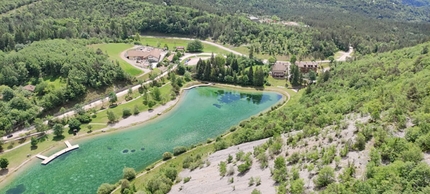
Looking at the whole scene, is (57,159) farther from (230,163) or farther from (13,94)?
(230,163)

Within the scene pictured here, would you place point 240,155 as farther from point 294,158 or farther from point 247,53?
point 247,53

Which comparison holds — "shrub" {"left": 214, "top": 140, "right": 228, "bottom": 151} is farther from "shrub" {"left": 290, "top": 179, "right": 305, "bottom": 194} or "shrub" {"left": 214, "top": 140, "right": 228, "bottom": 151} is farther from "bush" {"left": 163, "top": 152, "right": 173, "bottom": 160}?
"shrub" {"left": 290, "top": 179, "right": 305, "bottom": 194}

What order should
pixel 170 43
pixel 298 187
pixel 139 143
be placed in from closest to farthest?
1. pixel 298 187
2. pixel 139 143
3. pixel 170 43

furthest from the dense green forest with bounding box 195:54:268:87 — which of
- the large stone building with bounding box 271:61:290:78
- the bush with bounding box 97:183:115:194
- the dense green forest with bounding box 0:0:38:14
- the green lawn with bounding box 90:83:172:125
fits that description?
the dense green forest with bounding box 0:0:38:14

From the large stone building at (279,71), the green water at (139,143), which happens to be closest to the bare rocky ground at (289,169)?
the green water at (139,143)

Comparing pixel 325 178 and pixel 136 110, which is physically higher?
pixel 325 178

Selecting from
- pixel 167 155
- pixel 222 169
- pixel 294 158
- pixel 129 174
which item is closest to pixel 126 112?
pixel 167 155
